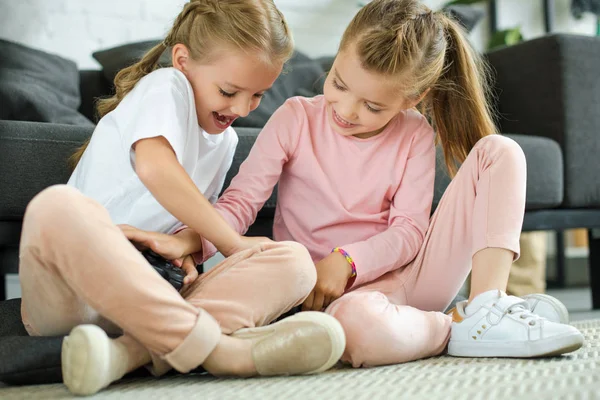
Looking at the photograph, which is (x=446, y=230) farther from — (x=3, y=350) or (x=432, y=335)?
(x=3, y=350)

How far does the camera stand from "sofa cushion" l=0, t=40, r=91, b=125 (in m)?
1.61

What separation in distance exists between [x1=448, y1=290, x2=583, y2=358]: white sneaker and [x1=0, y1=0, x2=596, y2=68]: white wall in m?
1.29

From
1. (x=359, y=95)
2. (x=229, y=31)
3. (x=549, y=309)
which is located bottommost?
(x=549, y=309)

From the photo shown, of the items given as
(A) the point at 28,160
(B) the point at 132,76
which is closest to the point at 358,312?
(B) the point at 132,76

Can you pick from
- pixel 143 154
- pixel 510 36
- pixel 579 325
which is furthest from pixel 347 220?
pixel 510 36

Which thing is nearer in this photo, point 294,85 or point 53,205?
point 53,205

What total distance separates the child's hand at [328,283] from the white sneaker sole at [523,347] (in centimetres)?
19

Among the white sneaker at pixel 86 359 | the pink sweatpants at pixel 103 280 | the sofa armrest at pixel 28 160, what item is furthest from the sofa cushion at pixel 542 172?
the white sneaker at pixel 86 359

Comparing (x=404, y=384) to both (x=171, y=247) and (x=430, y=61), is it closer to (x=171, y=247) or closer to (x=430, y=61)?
(x=171, y=247)

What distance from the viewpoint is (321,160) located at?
1.24 m

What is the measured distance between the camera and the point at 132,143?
101cm

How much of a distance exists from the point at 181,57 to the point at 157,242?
1.05 ft

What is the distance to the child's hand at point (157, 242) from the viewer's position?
99 centimetres

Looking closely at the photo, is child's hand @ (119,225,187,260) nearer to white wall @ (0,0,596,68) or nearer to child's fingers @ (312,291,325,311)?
child's fingers @ (312,291,325,311)
